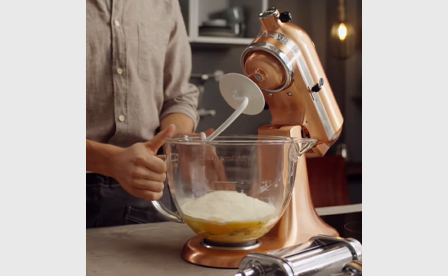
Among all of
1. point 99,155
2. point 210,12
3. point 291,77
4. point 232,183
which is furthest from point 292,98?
point 210,12

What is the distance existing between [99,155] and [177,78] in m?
0.22

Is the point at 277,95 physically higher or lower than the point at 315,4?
lower

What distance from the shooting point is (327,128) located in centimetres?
55

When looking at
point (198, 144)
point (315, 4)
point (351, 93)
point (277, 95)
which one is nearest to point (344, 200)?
point (351, 93)

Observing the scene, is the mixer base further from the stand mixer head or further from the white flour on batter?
the stand mixer head

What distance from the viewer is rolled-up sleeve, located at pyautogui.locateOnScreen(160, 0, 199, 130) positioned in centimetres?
82

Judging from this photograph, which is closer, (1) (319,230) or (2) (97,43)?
(1) (319,230)

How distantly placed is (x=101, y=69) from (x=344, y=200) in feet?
1.95

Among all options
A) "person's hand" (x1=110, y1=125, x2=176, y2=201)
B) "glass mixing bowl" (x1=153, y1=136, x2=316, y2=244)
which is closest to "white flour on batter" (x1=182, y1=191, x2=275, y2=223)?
"glass mixing bowl" (x1=153, y1=136, x2=316, y2=244)

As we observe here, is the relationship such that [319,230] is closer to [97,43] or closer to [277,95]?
[277,95]

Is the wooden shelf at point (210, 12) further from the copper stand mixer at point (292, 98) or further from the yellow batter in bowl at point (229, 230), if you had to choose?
the yellow batter in bowl at point (229, 230)

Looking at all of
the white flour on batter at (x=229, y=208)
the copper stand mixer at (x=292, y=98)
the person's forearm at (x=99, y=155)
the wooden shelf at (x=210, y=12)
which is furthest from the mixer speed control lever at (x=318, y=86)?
the wooden shelf at (x=210, y=12)

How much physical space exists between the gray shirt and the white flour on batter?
12.9 inches
